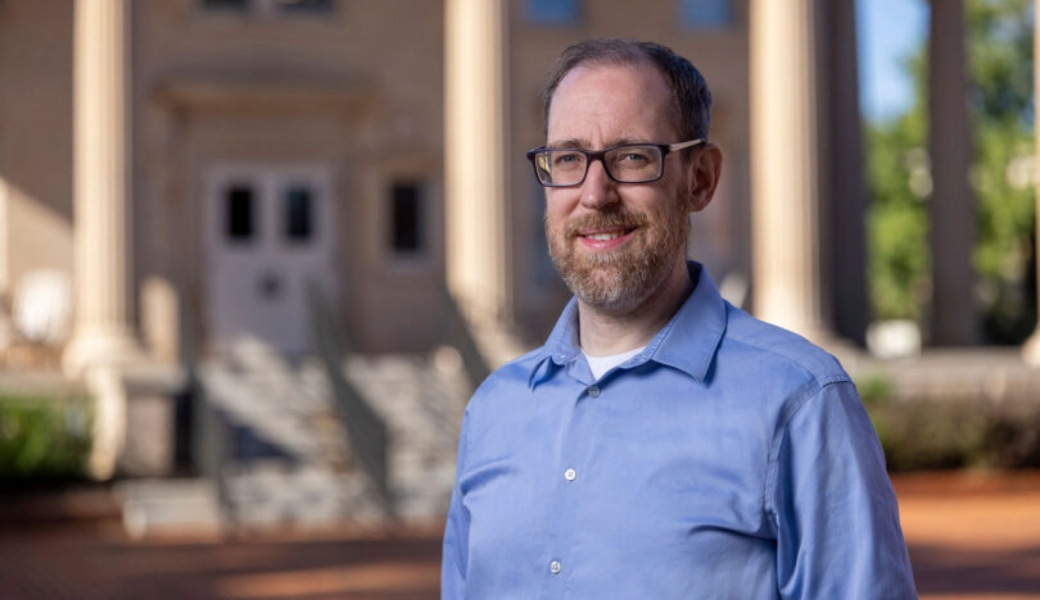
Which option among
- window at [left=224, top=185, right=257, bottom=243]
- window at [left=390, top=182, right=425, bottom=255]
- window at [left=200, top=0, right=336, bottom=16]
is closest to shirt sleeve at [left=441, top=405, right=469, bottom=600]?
window at [left=224, top=185, right=257, bottom=243]

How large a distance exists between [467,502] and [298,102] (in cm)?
1819

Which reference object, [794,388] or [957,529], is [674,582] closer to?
[794,388]

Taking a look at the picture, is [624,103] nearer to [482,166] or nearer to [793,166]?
[482,166]

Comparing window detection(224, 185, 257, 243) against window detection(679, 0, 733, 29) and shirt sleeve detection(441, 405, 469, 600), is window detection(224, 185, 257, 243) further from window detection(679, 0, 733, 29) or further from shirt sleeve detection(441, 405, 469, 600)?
shirt sleeve detection(441, 405, 469, 600)

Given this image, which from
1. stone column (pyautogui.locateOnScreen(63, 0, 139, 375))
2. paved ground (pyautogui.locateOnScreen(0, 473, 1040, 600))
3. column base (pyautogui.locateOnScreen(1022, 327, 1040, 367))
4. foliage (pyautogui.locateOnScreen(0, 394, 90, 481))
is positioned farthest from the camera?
column base (pyautogui.locateOnScreen(1022, 327, 1040, 367))

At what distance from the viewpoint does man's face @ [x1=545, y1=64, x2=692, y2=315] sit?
238 cm

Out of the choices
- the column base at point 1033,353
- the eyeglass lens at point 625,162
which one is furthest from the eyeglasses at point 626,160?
the column base at point 1033,353

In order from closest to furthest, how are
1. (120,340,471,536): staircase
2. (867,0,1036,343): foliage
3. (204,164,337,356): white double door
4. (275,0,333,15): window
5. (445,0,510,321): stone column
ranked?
(120,340,471,536): staircase → (445,0,510,321): stone column → (204,164,337,356): white double door → (275,0,333,15): window → (867,0,1036,343): foliage

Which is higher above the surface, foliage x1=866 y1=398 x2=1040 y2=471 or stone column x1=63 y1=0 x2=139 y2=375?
stone column x1=63 y1=0 x2=139 y2=375

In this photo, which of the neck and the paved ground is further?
the paved ground

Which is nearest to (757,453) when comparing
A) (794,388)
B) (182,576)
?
(794,388)

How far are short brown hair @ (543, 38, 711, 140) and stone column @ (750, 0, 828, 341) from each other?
15.4m

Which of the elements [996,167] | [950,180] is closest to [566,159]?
[950,180]

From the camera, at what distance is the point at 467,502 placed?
8.41 ft
